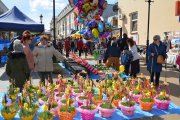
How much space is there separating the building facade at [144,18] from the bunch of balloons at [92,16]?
4634 mm

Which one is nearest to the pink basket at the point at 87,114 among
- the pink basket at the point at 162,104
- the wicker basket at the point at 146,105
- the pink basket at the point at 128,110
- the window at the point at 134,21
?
the pink basket at the point at 128,110

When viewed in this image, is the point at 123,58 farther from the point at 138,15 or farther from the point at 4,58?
the point at 138,15

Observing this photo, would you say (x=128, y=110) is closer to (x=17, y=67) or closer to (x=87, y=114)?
(x=87, y=114)

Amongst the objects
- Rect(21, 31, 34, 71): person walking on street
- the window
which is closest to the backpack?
Rect(21, 31, 34, 71): person walking on street

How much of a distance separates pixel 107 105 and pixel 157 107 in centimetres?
119

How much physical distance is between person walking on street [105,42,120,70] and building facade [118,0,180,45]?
649 centimetres

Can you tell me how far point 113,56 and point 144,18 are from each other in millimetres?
10141

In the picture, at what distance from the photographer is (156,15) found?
1691 cm

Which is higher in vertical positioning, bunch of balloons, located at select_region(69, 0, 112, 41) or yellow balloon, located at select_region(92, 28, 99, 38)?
bunch of balloons, located at select_region(69, 0, 112, 41)

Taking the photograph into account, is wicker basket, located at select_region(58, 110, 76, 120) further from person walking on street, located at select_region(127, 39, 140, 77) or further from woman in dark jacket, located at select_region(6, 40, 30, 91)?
person walking on street, located at select_region(127, 39, 140, 77)

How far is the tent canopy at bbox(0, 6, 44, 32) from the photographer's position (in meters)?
10.5

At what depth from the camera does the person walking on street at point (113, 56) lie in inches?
359

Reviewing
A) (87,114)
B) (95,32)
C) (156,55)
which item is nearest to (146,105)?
(87,114)

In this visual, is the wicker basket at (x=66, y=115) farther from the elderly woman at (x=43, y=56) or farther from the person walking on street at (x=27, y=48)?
the elderly woman at (x=43, y=56)
